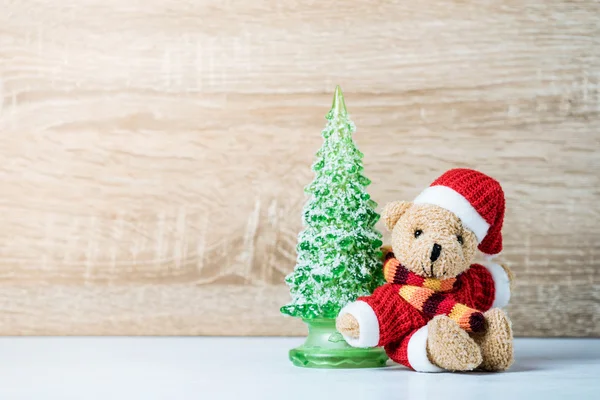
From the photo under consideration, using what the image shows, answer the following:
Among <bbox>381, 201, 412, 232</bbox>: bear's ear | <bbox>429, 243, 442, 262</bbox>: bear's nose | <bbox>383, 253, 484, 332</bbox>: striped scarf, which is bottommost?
<bbox>383, 253, 484, 332</bbox>: striped scarf

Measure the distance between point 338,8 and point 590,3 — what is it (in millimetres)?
393

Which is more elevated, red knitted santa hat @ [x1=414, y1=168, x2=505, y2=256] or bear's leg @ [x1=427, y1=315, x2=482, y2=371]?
red knitted santa hat @ [x1=414, y1=168, x2=505, y2=256]

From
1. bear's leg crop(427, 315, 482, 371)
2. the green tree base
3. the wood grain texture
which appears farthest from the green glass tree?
the wood grain texture

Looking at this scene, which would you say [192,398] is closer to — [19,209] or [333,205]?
[333,205]

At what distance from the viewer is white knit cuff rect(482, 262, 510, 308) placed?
0.95 metres

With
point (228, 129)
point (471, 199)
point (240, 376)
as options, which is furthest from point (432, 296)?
point (228, 129)

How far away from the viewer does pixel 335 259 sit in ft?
2.96

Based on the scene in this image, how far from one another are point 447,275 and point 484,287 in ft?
0.31

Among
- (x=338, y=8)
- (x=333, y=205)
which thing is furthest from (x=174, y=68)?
(x=333, y=205)

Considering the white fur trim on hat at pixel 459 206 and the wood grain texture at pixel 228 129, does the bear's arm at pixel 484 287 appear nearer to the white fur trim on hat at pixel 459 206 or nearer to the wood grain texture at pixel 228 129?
the white fur trim on hat at pixel 459 206

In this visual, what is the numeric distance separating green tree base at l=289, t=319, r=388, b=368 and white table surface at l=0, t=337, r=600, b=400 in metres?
0.02

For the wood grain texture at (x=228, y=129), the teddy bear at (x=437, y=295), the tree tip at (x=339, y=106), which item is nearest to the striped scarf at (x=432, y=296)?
the teddy bear at (x=437, y=295)

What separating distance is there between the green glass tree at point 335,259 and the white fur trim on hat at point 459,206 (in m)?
0.08

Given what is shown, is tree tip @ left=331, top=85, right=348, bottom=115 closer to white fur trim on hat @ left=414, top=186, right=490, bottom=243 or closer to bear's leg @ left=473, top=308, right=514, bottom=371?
white fur trim on hat @ left=414, top=186, right=490, bottom=243
